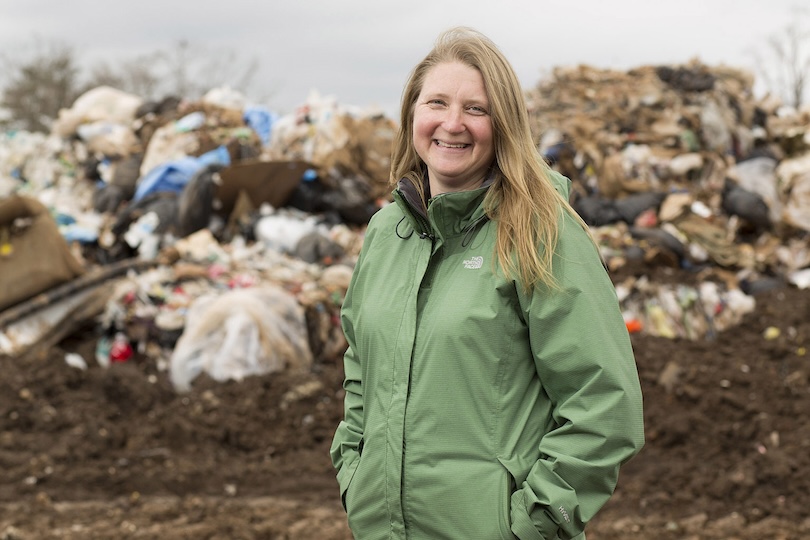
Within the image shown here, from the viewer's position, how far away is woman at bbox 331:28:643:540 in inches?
73.3

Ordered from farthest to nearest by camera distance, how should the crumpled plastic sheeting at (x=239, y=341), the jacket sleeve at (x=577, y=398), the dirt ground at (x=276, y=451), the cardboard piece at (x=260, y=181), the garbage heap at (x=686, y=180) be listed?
1. the cardboard piece at (x=260, y=181)
2. the garbage heap at (x=686, y=180)
3. the crumpled plastic sheeting at (x=239, y=341)
4. the dirt ground at (x=276, y=451)
5. the jacket sleeve at (x=577, y=398)

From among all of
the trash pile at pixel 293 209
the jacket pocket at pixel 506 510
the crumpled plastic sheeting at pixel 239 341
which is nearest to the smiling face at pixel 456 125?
the jacket pocket at pixel 506 510

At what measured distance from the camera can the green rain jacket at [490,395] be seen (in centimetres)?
186

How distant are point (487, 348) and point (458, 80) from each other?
2.09ft

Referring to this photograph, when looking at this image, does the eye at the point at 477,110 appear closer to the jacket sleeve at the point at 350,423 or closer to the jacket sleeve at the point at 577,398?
the jacket sleeve at the point at 577,398

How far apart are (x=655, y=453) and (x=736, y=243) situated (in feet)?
14.6

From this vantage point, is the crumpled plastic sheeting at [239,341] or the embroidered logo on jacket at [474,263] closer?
the embroidered logo on jacket at [474,263]

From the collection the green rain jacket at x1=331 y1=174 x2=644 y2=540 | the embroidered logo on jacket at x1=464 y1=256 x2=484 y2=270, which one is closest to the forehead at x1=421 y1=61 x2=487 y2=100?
the green rain jacket at x1=331 y1=174 x2=644 y2=540

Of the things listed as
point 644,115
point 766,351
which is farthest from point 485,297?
point 644,115

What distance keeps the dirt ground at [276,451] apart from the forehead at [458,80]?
331 cm

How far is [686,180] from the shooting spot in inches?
413

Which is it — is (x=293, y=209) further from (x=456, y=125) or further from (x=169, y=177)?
(x=456, y=125)

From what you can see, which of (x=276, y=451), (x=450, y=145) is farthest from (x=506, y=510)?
(x=276, y=451)

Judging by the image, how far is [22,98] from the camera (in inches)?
1013
